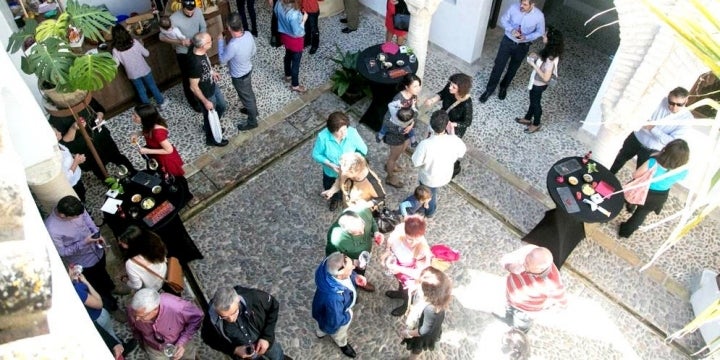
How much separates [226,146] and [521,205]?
3.72m

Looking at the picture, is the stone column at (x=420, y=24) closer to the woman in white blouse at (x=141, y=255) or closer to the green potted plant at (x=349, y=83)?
the green potted plant at (x=349, y=83)

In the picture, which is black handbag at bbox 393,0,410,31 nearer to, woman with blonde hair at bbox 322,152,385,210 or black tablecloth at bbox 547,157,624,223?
black tablecloth at bbox 547,157,624,223

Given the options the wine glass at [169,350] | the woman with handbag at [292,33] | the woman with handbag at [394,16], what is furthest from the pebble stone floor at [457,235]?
the wine glass at [169,350]

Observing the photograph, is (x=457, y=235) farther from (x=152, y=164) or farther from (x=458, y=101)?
(x=152, y=164)

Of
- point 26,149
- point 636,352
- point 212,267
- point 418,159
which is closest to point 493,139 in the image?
point 418,159

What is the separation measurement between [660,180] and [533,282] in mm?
1742

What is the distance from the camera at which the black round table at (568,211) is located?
5262 mm

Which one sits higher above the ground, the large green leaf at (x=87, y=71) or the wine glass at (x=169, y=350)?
the large green leaf at (x=87, y=71)

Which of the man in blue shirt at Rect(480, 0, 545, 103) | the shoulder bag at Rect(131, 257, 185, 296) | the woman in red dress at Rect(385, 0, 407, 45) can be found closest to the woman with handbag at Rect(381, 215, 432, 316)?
the shoulder bag at Rect(131, 257, 185, 296)

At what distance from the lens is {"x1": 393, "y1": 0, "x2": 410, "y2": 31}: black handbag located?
764 centimetres

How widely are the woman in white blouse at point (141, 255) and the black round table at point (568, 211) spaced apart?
3748 millimetres

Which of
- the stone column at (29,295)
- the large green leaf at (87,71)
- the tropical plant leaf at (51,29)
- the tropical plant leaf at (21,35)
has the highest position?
the stone column at (29,295)

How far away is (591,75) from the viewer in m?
8.13

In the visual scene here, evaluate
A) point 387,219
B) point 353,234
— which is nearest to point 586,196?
point 387,219
